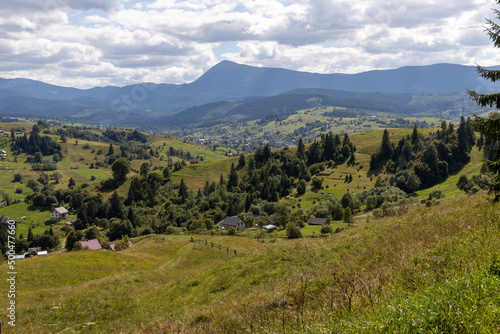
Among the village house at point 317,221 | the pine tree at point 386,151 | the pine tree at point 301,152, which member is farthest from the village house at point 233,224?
the pine tree at point 386,151

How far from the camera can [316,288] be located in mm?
12289

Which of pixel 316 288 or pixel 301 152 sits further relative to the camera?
pixel 301 152

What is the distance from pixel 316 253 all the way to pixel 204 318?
10045 mm

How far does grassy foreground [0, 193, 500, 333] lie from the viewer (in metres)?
5.87

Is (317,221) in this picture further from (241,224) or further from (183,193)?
(183,193)

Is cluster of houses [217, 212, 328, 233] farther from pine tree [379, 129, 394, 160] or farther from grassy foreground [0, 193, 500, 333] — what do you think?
pine tree [379, 129, 394, 160]

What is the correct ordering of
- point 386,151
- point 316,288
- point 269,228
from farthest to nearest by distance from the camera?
point 386,151
point 269,228
point 316,288

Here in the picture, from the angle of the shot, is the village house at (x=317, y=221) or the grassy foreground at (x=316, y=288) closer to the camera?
the grassy foreground at (x=316, y=288)

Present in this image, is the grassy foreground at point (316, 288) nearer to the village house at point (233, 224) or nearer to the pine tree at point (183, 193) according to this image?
the village house at point (233, 224)

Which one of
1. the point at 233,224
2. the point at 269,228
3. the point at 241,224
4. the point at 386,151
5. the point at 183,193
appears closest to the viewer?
the point at 269,228

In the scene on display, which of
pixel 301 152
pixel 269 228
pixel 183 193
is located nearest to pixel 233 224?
pixel 269 228

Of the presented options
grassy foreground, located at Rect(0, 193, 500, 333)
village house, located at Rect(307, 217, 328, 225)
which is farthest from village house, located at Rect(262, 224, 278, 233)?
grassy foreground, located at Rect(0, 193, 500, 333)

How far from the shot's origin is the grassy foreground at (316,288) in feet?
19.3

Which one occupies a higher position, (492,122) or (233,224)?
(492,122)
